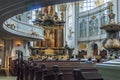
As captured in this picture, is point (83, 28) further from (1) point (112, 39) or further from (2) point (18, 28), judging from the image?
(1) point (112, 39)

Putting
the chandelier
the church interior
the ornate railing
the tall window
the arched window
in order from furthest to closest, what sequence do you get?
the tall window, the arched window, the ornate railing, the church interior, the chandelier

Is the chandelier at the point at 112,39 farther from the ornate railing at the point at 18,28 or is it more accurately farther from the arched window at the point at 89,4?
the arched window at the point at 89,4

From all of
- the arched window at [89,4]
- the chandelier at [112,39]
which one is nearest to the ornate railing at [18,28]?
the chandelier at [112,39]

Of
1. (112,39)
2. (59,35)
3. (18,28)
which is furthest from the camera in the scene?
(59,35)

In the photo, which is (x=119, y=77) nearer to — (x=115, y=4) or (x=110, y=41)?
(x=110, y=41)

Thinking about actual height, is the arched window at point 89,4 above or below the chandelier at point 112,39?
above

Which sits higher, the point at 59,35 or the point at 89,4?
the point at 89,4

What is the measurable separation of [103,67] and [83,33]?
45.2 meters

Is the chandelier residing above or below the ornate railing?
below

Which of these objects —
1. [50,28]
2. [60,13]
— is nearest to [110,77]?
[50,28]

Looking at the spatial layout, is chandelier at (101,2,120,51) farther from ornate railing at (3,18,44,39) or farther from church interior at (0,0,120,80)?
ornate railing at (3,18,44,39)

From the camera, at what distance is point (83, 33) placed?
152 feet

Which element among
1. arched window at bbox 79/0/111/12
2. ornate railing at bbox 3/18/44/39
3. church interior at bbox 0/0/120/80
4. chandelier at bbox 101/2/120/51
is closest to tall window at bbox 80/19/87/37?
church interior at bbox 0/0/120/80

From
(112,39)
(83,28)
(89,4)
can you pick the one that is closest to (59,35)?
(83,28)
